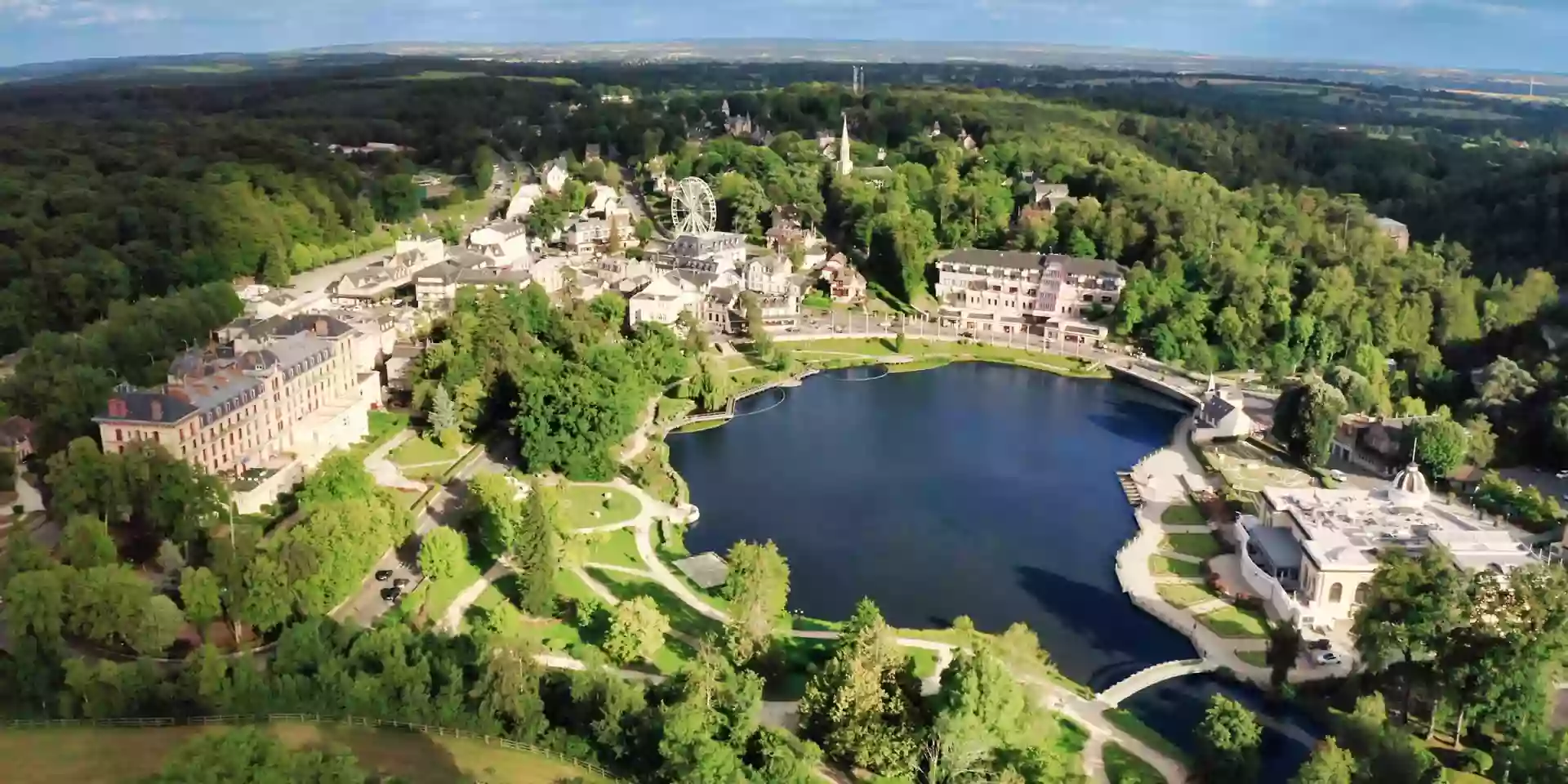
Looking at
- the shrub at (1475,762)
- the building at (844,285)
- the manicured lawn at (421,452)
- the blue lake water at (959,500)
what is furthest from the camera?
the building at (844,285)

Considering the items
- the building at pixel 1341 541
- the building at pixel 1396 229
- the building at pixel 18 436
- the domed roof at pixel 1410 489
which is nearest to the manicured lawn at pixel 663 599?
the building at pixel 1341 541

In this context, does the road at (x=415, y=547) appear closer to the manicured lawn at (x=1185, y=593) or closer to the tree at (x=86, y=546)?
the tree at (x=86, y=546)

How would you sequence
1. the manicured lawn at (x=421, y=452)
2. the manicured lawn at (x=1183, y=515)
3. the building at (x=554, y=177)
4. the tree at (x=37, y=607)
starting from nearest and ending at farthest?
1. the tree at (x=37, y=607)
2. the manicured lawn at (x=1183, y=515)
3. the manicured lawn at (x=421, y=452)
4. the building at (x=554, y=177)

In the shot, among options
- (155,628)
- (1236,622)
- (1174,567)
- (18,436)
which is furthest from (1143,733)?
(18,436)

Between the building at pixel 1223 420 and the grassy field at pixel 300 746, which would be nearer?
the grassy field at pixel 300 746

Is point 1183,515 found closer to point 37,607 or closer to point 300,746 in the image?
point 300,746

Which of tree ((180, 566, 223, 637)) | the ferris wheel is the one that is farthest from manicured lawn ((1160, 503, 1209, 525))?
Result: the ferris wheel

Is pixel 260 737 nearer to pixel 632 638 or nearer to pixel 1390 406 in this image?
pixel 632 638
